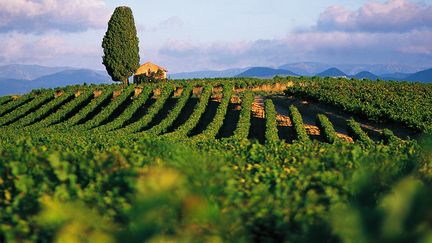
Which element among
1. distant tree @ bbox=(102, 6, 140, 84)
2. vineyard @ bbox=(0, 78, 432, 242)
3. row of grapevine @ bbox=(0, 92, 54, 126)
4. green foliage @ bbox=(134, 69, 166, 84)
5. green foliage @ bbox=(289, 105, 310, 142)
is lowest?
green foliage @ bbox=(289, 105, 310, 142)

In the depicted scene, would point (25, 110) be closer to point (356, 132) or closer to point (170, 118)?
point (170, 118)

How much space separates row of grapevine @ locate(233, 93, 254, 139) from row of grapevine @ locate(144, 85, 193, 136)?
16.6 feet

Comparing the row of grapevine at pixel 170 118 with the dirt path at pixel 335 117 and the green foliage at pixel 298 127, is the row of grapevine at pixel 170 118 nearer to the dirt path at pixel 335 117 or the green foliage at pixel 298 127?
the dirt path at pixel 335 117

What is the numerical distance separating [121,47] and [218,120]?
36192mm

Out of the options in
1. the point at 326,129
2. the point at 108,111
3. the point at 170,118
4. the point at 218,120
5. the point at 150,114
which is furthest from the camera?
the point at 108,111

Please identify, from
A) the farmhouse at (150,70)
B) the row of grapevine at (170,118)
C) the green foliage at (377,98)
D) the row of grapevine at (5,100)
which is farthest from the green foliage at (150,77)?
the green foliage at (377,98)

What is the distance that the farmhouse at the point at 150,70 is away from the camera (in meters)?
73.5

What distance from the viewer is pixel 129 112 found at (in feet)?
151

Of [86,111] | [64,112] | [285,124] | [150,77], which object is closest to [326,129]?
[285,124]

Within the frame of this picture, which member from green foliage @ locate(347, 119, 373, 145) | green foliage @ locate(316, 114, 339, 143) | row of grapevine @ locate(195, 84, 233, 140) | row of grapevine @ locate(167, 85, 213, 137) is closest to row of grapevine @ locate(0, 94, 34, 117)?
row of grapevine @ locate(167, 85, 213, 137)

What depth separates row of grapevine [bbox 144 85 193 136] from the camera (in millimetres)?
37562

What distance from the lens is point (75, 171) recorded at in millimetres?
6879

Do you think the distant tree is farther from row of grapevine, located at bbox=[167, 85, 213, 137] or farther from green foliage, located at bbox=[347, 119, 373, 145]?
green foliage, located at bbox=[347, 119, 373, 145]

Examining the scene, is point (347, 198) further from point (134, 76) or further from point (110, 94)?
point (134, 76)
